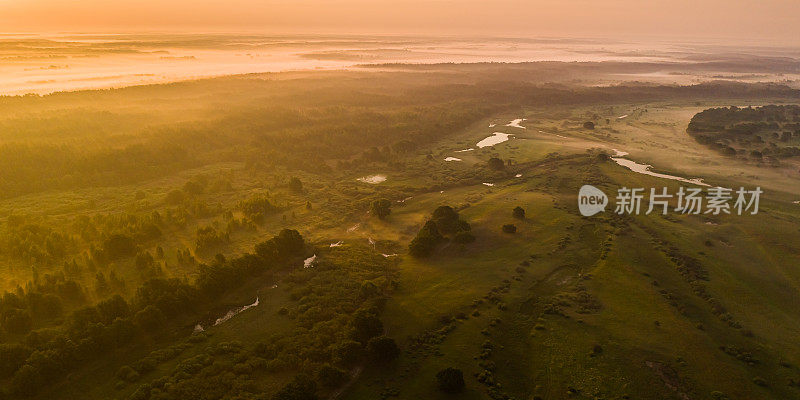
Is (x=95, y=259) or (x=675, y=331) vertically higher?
(x=95, y=259)

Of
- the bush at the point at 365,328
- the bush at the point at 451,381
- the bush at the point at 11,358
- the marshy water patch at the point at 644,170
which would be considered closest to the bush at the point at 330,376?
the bush at the point at 365,328

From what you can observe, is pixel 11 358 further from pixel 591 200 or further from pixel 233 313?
pixel 591 200

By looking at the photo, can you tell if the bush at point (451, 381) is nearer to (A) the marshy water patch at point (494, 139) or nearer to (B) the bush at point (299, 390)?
(B) the bush at point (299, 390)

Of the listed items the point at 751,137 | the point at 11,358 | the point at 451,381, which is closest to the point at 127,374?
the point at 11,358

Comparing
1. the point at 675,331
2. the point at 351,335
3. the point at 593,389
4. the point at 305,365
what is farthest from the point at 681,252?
the point at 305,365

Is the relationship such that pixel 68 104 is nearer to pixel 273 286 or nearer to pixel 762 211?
pixel 273 286

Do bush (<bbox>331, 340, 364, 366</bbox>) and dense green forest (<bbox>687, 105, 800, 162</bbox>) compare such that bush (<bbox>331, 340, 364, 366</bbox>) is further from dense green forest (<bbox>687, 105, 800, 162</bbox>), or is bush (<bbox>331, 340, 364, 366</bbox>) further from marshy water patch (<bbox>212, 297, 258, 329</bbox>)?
dense green forest (<bbox>687, 105, 800, 162</bbox>)
